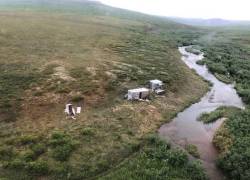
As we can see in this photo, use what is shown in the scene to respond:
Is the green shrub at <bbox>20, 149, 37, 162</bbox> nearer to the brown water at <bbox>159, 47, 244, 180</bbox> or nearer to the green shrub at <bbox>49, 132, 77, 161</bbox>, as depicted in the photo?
the green shrub at <bbox>49, 132, 77, 161</bbox>

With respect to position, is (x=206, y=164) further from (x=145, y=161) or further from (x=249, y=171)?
(x=145, y=161)

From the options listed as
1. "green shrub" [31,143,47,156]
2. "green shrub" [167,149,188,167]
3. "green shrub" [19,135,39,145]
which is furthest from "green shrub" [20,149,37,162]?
"green shrub" [167,149,188,167]

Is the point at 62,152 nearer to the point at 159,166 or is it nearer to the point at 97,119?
the point at 97,119

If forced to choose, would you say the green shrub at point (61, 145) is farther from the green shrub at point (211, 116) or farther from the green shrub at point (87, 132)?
the green shrub at point (211, 116)

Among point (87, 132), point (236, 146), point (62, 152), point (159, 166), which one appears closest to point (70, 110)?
point (87, 132)

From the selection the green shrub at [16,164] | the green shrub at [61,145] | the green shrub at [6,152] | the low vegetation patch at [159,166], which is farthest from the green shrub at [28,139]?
the low vegetation patch at [159,166]

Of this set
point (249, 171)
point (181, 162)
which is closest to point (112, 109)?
point (181, 162)

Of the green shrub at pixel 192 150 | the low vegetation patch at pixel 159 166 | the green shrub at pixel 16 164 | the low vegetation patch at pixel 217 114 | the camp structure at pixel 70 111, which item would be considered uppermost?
the low vegetation patch at pixel 159 166

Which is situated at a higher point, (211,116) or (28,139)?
(28,139)
